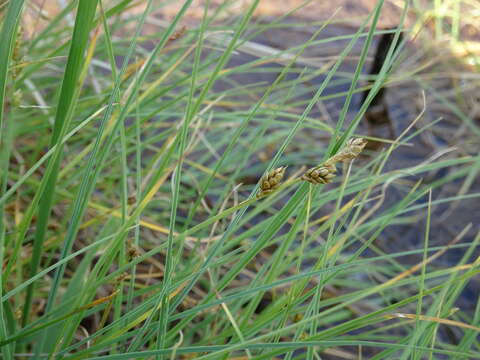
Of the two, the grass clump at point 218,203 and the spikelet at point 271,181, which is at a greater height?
the spikelet at point 271,181

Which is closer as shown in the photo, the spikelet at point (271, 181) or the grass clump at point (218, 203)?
the spikelet at point (271, 181)

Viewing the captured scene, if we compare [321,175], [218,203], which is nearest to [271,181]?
[321,175]

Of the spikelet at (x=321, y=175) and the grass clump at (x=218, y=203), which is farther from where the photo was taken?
the grass clump at (x=218, y=203)

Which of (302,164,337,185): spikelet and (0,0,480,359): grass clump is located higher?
(302,164,337,185): spikelet

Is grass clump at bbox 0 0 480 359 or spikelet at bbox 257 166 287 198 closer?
spikelet at bbox 257 166 287 198

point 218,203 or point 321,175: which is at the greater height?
point 321,175

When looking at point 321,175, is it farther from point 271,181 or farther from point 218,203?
point 218,203

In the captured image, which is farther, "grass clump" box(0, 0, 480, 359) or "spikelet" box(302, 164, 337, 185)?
"grass clump" box(0, 0, 480, 359)

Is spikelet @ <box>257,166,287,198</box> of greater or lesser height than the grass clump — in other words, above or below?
above

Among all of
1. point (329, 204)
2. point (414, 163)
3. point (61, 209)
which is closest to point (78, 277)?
point (61, 209)
